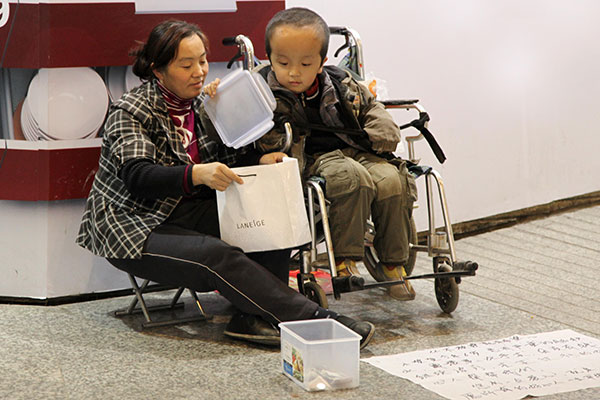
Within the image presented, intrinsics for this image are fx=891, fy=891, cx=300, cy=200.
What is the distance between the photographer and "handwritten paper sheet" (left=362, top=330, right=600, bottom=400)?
256 centimetres

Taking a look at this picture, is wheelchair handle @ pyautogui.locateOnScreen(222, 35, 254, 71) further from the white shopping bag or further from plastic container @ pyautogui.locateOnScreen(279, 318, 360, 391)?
plastic container @ pyautogui.locateOnScreen(279, 318, 360, 391)

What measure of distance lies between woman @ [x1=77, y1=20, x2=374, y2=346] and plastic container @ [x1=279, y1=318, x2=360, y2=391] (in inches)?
8.6

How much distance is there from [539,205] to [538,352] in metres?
2.10

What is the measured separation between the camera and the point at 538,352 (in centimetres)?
288

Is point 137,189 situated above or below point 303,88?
below

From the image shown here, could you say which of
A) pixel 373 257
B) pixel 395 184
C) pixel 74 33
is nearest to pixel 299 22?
pixel 395 184

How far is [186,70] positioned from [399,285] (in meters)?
1.11

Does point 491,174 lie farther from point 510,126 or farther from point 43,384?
point 43,384

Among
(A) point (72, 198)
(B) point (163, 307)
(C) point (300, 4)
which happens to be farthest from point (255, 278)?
(C) point (300, 4)

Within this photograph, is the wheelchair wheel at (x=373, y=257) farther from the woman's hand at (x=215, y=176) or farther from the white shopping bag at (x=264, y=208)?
the woman's hand at (x=215, y=176)

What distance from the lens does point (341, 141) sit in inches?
128

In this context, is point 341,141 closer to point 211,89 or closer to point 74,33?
point 211,89

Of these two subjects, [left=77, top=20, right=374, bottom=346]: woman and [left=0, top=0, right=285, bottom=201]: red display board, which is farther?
[left=0, top=0, right=285, bottom=201]: red display board

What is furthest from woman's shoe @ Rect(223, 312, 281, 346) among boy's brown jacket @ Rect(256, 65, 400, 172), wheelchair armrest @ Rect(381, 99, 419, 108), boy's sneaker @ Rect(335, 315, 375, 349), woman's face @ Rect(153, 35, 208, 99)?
wheelchair armrest @ Rect(381, 99, 419, 108)
